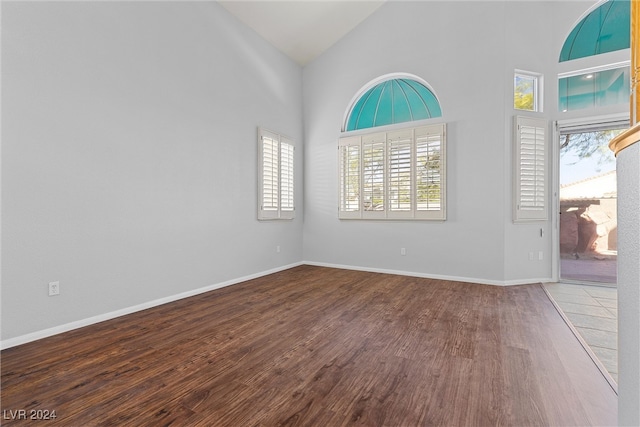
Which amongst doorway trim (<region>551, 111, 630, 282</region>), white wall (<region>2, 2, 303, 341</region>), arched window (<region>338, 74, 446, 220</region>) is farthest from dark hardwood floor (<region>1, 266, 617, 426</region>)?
arched window (<region>338, 74, 446, 220</region>)

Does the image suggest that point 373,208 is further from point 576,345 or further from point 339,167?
point 576,345

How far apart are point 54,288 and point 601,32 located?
22.4 feet

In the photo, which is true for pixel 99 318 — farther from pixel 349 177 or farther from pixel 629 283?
pixel 349 177

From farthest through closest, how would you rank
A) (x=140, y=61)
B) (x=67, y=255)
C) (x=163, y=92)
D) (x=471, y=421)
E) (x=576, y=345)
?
(x=163, y=92) → (x=140, y=61) → (x=67, y=255) → (x=576, y=345) → (x=471, y=421)

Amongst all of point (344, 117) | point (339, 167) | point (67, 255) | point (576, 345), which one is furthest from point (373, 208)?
A: point (67, 255)

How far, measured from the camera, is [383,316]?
278cm

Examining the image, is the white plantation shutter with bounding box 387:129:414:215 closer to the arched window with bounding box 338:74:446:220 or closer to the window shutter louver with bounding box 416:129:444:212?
the arched window with bounding box 338:74:446:220

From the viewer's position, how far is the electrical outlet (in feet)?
7.82

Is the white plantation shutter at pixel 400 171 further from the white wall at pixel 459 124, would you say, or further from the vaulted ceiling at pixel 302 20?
the vaulted ceiling at pixel 302 20

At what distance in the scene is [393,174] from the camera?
4.64 meters

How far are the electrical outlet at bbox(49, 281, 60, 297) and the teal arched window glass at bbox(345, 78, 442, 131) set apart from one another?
4396 millimetres

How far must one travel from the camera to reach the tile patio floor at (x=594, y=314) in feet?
6.83

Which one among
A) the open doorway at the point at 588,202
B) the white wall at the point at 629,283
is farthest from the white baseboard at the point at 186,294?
the white wall at the point at 629,283

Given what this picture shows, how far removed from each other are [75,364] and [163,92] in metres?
2.66
